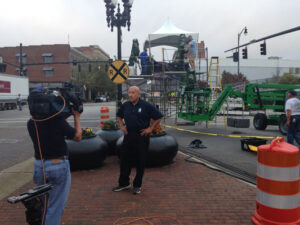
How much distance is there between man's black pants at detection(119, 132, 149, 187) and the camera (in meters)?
4.62

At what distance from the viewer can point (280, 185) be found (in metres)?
3.37

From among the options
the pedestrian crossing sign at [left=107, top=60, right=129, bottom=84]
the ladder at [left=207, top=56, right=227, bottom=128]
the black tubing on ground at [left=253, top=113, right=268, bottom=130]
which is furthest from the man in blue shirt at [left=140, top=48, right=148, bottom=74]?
the black tubing on ground at [left=253, top=113, right=268, bottom=130]

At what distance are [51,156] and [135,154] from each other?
88.1 inches

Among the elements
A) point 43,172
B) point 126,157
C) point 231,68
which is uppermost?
point 231,68

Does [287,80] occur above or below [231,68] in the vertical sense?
below

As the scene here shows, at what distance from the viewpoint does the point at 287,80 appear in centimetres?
5500

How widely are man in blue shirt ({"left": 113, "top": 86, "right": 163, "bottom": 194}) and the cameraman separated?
1.95 meters

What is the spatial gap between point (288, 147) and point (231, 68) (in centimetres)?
7219

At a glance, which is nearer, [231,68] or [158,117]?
[158,117]

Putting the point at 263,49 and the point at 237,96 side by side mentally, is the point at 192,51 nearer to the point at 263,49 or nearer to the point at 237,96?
the point at 237,96

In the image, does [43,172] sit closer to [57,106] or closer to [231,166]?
[57,106]

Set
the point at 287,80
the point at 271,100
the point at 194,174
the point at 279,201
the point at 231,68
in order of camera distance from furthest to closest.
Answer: the point at 231,68
the point at 287,80
the point at 271,100
the point at 194,174
the point at 279,201

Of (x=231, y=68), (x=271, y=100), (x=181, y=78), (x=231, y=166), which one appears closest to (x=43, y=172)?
(x=231, y=166)

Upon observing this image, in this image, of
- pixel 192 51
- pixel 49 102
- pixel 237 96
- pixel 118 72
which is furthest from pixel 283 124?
pixel 49 102
